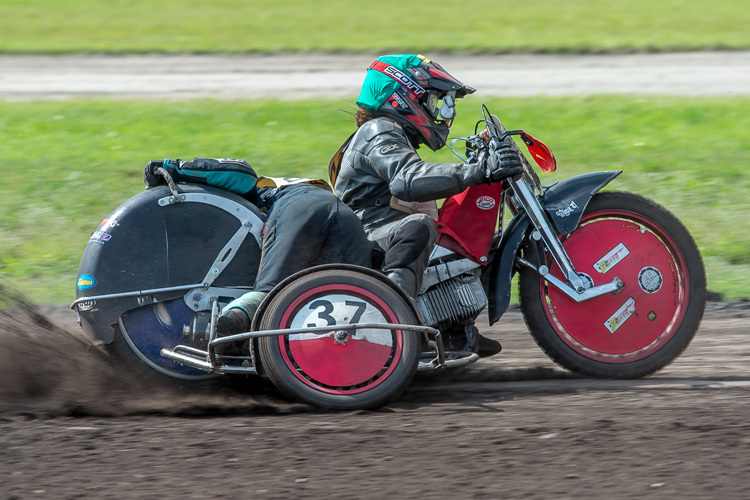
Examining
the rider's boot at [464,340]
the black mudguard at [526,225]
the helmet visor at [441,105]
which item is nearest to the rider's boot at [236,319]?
the rider's boot at [464,340]

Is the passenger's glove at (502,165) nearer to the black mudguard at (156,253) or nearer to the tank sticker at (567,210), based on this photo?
the tank sticker at (567,210)

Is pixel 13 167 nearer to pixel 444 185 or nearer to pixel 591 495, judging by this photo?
pixel 444 185

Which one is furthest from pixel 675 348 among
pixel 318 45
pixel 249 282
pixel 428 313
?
pixel 318 45

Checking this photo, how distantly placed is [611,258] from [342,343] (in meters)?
1.47

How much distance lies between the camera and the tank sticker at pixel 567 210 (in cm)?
505

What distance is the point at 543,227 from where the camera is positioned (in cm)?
500

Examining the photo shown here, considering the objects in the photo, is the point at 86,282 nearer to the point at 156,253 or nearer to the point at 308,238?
the point at 156,253

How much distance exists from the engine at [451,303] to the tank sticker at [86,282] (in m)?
1.55

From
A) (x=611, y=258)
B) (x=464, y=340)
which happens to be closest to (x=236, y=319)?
(x=464, y=340)

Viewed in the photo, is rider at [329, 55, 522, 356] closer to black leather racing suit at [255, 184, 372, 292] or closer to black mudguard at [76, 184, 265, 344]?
black leather racing suit at [255, 184, 372, 292]

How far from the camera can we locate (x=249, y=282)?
492 centimetres

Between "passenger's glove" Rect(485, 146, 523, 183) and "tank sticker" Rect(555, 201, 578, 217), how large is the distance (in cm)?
45

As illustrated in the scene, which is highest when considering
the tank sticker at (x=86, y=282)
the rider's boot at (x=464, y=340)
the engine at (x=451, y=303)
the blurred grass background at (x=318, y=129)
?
the blurred grass background at (x=318, y=129)

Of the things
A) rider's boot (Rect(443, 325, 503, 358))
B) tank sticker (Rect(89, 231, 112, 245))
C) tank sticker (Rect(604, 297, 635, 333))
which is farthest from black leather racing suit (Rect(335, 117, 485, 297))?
tank sticker (Rect(89, 231, 112, 245))
